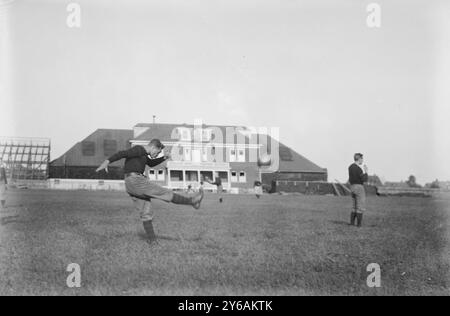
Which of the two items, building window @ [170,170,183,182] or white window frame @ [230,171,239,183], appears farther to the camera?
white window frame @ [230,171,239,183]

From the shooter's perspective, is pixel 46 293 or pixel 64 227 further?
pixel 64 227

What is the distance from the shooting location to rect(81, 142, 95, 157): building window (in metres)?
43.7

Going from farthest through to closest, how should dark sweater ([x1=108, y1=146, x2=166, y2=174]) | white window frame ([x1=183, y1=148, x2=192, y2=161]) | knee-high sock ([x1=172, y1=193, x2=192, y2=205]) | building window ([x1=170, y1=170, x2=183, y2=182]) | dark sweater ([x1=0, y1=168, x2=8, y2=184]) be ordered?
1. building window ([x1=170, y1=170, x2=183, y2=182])
2. white window frame ([x1=183, y1=148, x2=192, y2=161])
3. dark sweater ([x1=0, y1=168, x2=8, y2=184])
4. knee-high sock ([x1=172, y1=193, x2=192, y2=205])
5. dark sweater ([x1=108, y1=146, x2=166, y2=174])

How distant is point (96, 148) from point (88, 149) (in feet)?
3.98

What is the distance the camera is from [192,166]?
4103 cm

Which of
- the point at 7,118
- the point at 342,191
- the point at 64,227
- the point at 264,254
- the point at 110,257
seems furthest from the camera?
the point at 342,191

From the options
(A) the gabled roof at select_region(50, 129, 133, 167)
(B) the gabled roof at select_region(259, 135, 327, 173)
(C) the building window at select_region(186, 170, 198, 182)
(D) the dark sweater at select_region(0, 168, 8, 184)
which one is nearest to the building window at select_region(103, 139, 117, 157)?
(A) the gabled roof at select_region(50, 129, 133, 167)

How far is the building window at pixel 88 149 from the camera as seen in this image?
43722mm

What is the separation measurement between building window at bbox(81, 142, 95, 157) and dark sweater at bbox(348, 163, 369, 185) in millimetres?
34504

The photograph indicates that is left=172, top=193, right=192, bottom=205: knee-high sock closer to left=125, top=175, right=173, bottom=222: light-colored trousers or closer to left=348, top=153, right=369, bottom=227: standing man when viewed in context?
left=125, top=175, right=173, bottom=222: light-colored trousers

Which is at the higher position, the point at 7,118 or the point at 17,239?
the point at 7,118

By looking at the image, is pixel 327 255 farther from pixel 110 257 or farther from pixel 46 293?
pixel 46 293
